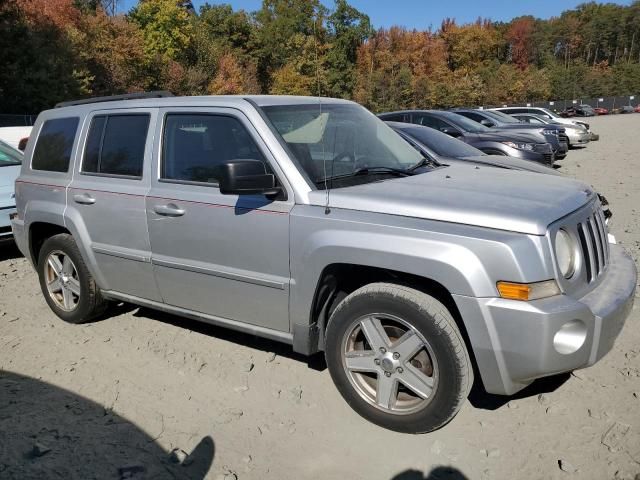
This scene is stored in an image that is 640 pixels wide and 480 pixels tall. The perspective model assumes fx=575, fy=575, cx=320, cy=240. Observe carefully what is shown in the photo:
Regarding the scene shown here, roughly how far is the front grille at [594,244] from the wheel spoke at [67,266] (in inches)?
155

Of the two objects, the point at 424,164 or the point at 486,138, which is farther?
the point at 486,138

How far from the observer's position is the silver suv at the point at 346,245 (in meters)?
2.84

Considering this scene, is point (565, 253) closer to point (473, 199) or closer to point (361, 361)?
point (473, 199)

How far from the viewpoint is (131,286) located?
4379 mm

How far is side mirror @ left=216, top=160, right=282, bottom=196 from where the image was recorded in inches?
126

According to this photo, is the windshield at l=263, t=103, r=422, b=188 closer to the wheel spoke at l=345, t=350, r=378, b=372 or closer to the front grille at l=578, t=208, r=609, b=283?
the wheel spoke at l=345, t=350, r=378, b=372

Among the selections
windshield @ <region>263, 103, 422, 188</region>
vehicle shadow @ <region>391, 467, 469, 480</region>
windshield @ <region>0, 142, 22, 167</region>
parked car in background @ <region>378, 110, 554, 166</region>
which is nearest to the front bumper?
vehicle shadow @ <region>391, 467, 469, 480</region>

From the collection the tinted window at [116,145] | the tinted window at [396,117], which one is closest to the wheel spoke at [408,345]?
the tinted window at [116,145]

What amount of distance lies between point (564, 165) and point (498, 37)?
316ft

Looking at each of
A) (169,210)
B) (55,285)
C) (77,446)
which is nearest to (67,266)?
(55,285)

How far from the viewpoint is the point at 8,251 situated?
25.7ft

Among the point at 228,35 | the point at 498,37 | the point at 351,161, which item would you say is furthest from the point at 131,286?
the point at 498,37

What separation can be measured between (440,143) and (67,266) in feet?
17.7

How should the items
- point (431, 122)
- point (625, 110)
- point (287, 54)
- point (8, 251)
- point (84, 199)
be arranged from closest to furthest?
point (84, 199) < point (8, 251) < point (431, 122) < point (287, 54) < point (625, 110)
